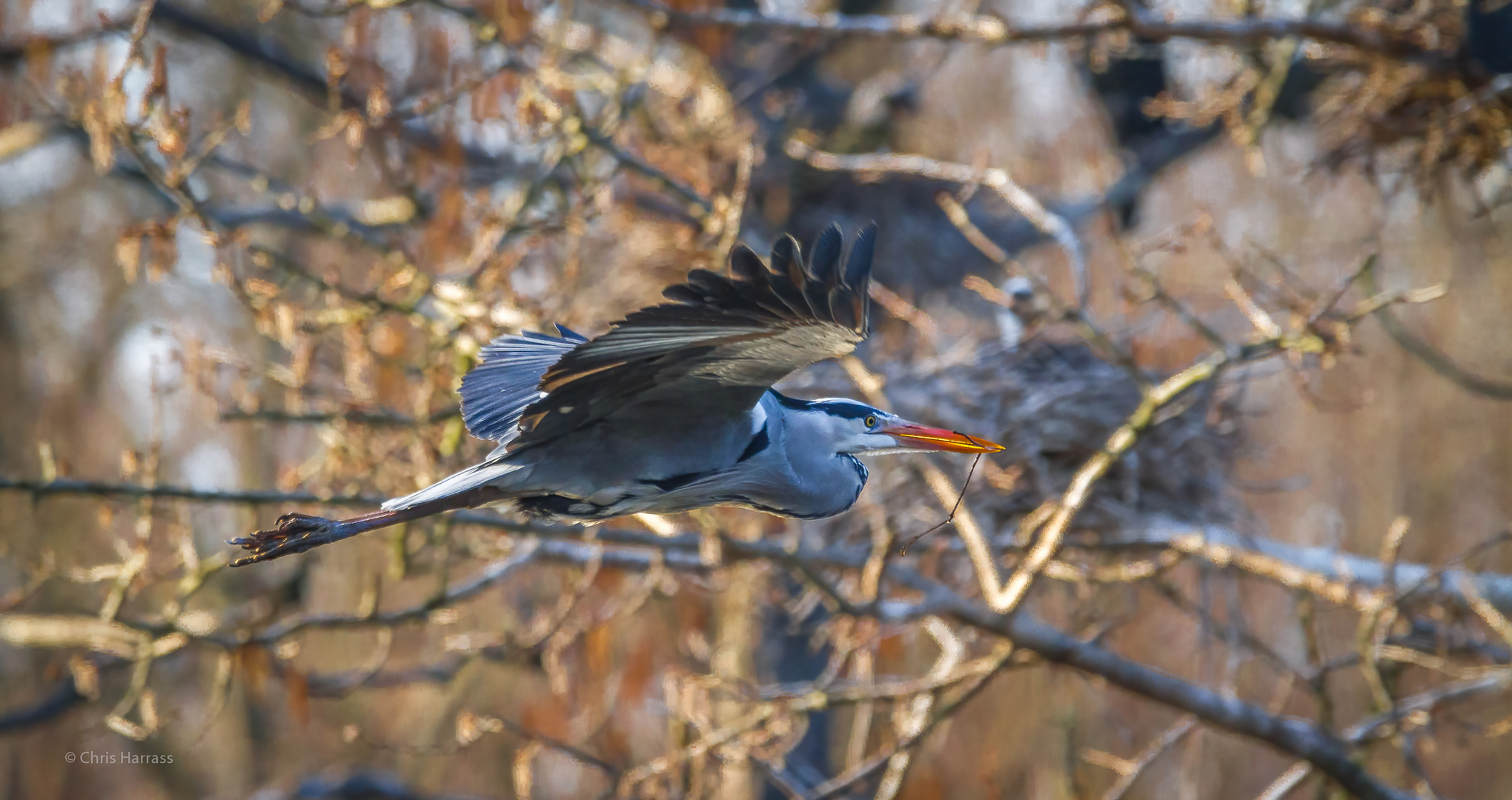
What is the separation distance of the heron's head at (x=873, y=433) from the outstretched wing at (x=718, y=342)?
1.03ft

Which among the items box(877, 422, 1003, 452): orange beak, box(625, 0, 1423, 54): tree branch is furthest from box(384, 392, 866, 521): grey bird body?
box(625, 0, 1423, 54): tree branch

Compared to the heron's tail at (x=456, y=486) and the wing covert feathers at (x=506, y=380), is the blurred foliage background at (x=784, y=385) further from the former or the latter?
the heron's tail at (x=456, y=486)

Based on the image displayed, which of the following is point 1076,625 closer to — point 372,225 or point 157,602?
point 372,225

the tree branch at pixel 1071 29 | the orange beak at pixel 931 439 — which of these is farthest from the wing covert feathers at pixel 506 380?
the tree branch at pixel 1071 29

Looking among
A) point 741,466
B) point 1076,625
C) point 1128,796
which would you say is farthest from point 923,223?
point 1128,796

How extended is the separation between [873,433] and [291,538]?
4.26ft

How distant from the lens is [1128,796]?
9.68m

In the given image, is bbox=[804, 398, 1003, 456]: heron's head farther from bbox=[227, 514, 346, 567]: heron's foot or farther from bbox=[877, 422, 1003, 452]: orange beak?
bbox=[227, 514, 346, 567]: heron's foot

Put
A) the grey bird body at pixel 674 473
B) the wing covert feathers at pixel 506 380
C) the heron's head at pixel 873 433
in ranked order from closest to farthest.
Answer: the grey bird body at pixel 674 473 < the heron's head at pixel 873 433 < the wing covert feathers at pixel 506 380

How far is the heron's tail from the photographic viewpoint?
2.44 m

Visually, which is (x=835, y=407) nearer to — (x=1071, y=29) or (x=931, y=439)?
(x=931, y=439)

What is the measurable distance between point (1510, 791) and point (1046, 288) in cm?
860

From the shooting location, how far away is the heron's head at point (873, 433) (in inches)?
106

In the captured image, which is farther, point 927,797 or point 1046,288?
point 927,797
